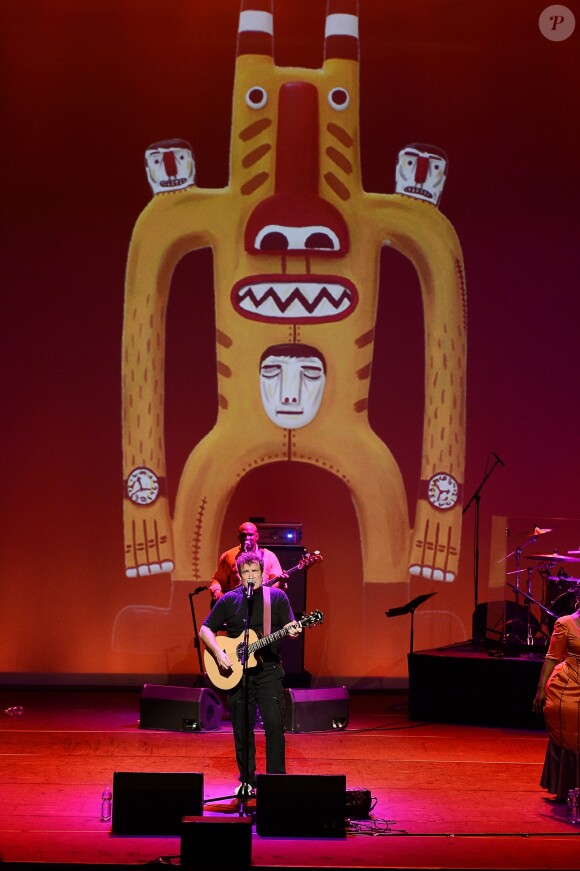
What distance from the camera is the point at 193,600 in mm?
9242

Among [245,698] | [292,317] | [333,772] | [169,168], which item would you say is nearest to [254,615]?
[245,698]

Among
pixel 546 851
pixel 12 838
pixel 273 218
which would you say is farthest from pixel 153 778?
pixel 273 218

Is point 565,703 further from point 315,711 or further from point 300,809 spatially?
point 315,711

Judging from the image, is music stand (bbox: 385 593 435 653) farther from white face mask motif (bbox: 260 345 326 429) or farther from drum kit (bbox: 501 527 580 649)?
white face mask motif (bbox: 260 345 326 429)

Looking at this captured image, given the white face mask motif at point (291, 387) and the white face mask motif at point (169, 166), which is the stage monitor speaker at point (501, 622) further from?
the white face mask motif at point (169, 166)

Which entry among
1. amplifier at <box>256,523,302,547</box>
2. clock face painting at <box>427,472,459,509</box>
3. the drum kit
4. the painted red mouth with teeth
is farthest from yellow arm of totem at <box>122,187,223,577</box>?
the drum kit

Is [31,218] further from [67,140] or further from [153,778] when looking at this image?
[153,778]

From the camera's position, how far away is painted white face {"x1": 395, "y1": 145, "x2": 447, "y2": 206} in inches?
375

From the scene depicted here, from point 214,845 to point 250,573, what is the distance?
58.7 inches

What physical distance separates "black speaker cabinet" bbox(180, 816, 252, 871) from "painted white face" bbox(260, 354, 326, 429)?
199 inches

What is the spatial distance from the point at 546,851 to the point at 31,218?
6.84 m

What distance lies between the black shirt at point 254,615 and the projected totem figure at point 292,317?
3409 mm

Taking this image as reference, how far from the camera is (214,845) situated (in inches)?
184

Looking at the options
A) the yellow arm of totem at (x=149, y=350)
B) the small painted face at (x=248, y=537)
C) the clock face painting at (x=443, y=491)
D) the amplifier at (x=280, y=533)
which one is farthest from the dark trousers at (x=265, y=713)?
the clock face painting at (x=443, y=491)
